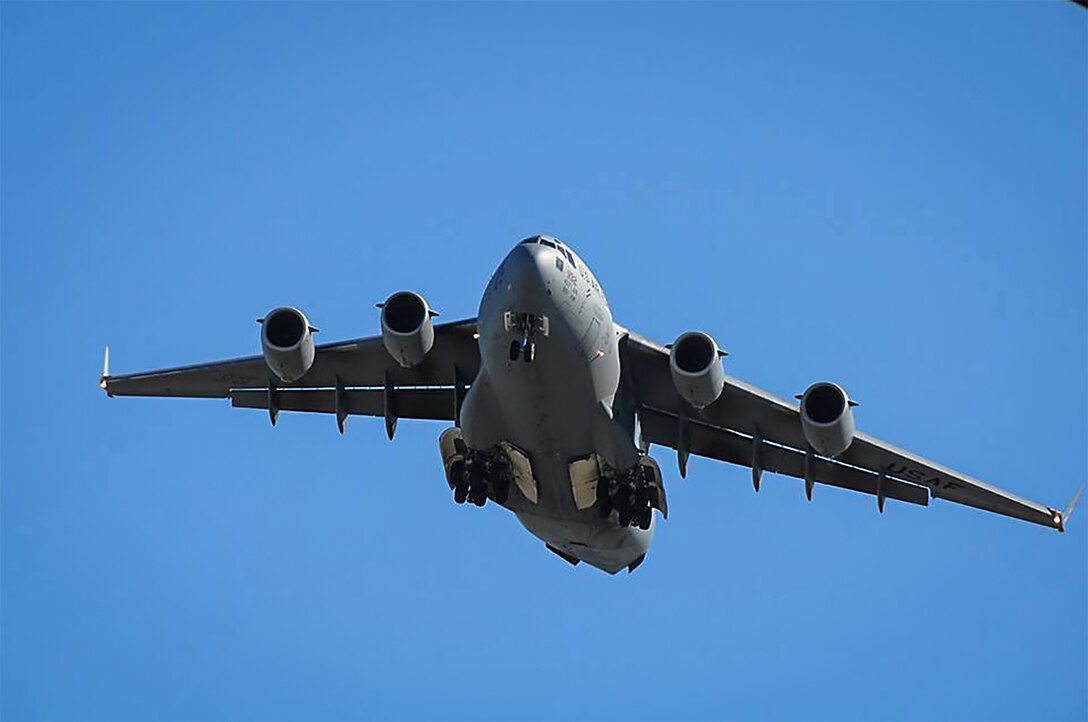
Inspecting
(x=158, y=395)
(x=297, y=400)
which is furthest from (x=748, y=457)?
(x=158, y=395)

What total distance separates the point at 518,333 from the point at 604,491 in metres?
2.97

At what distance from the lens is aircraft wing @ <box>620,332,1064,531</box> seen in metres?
18.6

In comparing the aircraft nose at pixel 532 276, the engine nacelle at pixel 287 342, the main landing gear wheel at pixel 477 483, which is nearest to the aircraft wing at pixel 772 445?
the main landing gear wheel at pixel 477 483

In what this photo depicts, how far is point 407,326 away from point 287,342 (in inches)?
54.4

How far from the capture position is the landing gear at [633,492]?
713 inches

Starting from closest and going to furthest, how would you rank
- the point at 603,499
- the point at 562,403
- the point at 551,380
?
the point at 551,380 → the point at 562,403 → the point at 603,499

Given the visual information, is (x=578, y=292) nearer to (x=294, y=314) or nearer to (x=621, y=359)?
(x=621, y=359)

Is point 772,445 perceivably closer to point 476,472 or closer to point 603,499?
point 603,499

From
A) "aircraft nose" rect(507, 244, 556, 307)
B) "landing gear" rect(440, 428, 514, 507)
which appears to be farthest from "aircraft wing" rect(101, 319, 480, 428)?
"aircraft nose" rect(507, 244, 556, 307)

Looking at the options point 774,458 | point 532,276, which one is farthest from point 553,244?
point 774,458

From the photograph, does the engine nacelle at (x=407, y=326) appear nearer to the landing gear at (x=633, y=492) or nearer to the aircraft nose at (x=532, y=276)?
the aircraft nose at (x=532, y=276)

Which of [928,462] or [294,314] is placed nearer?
[294,314]

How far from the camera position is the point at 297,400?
20094 millimetres

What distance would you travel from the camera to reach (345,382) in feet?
64.4
